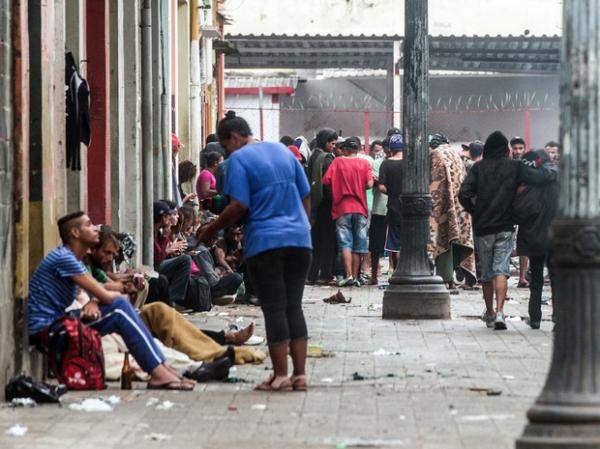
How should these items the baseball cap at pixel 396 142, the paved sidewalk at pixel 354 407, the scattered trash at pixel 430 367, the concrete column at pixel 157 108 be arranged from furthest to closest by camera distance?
the baseball cap at pixel 396 142 < the concrete column at pixel 157 108 < the scattered trash at pixel 430 367 < the paved sidewalk at pixel 354 407

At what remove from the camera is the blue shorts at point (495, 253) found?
52.0 feet

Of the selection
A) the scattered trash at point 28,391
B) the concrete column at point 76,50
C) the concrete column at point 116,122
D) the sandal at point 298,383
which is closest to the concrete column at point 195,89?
the concrete column at point 116,122

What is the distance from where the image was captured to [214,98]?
3491 centimetres

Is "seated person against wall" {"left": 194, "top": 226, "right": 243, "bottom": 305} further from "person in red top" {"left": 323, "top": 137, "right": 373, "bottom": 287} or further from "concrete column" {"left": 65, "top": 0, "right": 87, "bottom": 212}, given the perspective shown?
"person in red top" {"left": 323, "top": 137, "right": 373, "bottom": 287}

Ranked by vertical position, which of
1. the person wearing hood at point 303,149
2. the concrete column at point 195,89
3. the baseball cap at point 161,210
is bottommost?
the baseball cap at point 161,210

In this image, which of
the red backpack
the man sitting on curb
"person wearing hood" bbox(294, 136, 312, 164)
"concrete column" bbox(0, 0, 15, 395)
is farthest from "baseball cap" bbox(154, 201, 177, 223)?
"person wearing hood" bbox(294, 136, 312, 164)

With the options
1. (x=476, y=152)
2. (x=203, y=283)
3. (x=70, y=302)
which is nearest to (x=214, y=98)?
(x=476, y=152)

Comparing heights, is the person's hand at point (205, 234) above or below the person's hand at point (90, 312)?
above

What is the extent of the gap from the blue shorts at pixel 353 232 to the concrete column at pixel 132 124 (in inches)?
163

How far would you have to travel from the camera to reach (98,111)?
16328 mm

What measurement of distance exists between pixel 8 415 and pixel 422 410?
2.25 m

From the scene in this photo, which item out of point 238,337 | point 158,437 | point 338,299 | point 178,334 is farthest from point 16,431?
point 338,299

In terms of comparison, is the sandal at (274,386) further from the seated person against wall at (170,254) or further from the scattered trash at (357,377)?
the seated person against wall at (170,254)

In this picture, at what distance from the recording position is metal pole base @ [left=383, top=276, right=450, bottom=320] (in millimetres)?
16906
